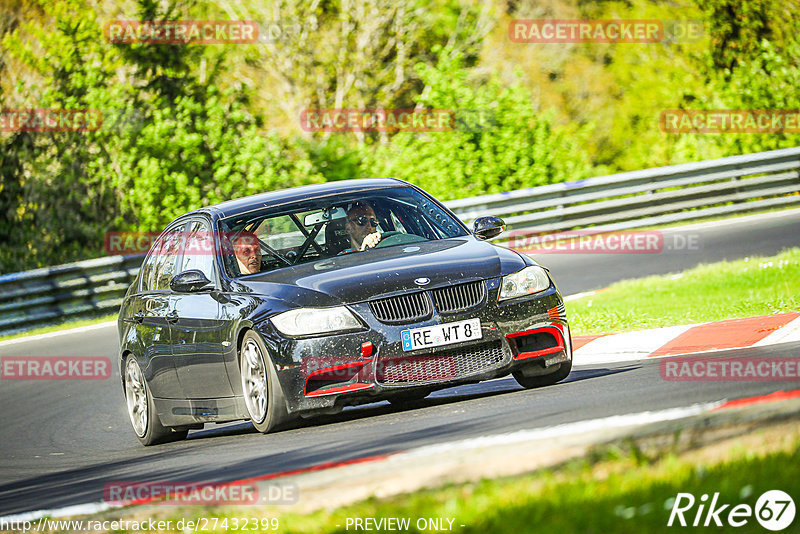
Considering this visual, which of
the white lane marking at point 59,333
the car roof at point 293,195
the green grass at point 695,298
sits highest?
the car roof at point 293,195

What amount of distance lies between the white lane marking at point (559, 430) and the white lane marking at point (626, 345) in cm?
365

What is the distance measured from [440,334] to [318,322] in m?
0.73

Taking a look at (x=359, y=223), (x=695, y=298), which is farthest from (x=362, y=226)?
(x=695, y=298)

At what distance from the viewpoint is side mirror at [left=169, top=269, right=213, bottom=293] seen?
8391 millimetres

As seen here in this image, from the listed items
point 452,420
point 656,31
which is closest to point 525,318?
point 452,420

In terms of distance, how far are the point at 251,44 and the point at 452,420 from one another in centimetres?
2647

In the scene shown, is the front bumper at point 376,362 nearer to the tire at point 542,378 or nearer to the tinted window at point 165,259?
the tire at point 542,378

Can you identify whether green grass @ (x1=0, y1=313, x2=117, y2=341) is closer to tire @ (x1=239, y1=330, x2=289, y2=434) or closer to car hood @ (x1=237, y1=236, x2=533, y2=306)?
car hood @ (x1=237, y1=236, x2=533, y2=306)

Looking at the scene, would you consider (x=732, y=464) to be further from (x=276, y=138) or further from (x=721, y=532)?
(x=276, y=138)

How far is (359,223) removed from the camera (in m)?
8.87

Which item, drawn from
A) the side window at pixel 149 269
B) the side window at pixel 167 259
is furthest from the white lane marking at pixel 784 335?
the side window at pixel 149 269

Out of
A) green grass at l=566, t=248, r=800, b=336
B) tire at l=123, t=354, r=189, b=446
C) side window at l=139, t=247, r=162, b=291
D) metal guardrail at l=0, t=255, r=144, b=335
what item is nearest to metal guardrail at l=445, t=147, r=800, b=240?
metal guardrail at l=0, t=255, r=144, b=335

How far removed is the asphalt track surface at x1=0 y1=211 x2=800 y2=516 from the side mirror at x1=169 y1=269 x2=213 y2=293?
3.40 ft

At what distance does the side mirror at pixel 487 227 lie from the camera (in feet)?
29.2
